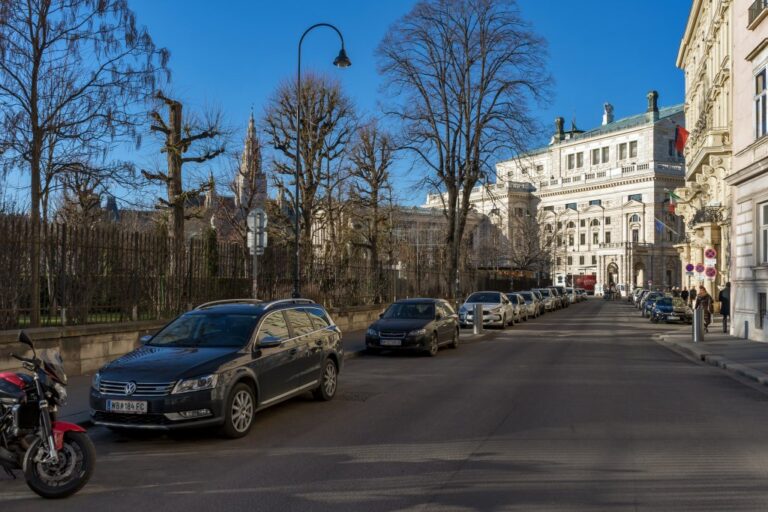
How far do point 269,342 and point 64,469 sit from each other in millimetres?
3147

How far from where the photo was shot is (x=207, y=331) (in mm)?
8820

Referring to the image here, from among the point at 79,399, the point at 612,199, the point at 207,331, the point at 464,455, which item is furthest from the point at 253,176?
the point at 612,199

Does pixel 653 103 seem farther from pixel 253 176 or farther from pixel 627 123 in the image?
pixel 253 176

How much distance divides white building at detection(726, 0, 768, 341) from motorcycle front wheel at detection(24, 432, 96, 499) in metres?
20.1

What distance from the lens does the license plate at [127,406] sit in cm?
717

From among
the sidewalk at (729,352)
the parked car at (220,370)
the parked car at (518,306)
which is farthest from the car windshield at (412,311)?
the parked car at (518,306)

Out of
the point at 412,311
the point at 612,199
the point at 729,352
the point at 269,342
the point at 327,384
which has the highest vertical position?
the point at 612,199

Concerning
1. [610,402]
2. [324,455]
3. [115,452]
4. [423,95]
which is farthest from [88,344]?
[423,95]

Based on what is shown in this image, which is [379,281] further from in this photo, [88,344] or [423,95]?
[88,344]

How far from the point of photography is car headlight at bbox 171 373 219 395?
7.23 m

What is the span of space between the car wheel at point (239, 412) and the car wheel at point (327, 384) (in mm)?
2069

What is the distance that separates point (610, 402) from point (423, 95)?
26753 mm

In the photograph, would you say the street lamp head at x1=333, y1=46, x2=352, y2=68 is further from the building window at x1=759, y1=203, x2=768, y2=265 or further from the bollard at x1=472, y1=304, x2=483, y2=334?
the building window at x1=759, y1=203, x2=768, y2=265

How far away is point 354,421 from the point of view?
346 inches
